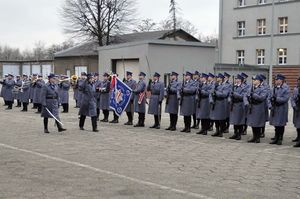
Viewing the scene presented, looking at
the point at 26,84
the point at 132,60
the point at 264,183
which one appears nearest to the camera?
the point at 264,183

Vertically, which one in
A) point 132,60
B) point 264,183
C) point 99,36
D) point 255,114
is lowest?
point 264,183

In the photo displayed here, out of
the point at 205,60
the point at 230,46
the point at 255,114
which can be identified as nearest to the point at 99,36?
the point at 230,46

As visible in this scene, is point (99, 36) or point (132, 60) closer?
point (132, 60)

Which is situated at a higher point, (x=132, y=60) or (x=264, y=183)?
(x=132, y=60)

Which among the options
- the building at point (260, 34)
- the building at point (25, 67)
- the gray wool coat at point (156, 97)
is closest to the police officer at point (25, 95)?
the gray wool coat at point (156, 97)

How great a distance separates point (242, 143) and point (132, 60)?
2709 centimetres

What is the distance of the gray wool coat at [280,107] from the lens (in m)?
12.7

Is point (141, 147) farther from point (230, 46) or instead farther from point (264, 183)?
point (230, 46)

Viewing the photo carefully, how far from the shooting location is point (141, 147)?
11.7 meters

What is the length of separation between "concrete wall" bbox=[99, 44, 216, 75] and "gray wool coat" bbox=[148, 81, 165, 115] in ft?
65.9

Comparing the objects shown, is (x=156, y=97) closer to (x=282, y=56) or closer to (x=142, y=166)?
(x=142, y=166)

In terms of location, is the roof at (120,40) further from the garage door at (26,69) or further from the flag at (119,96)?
the flag at (119,96)

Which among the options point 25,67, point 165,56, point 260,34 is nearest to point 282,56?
point 260,34

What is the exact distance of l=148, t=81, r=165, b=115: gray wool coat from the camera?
641 inches
